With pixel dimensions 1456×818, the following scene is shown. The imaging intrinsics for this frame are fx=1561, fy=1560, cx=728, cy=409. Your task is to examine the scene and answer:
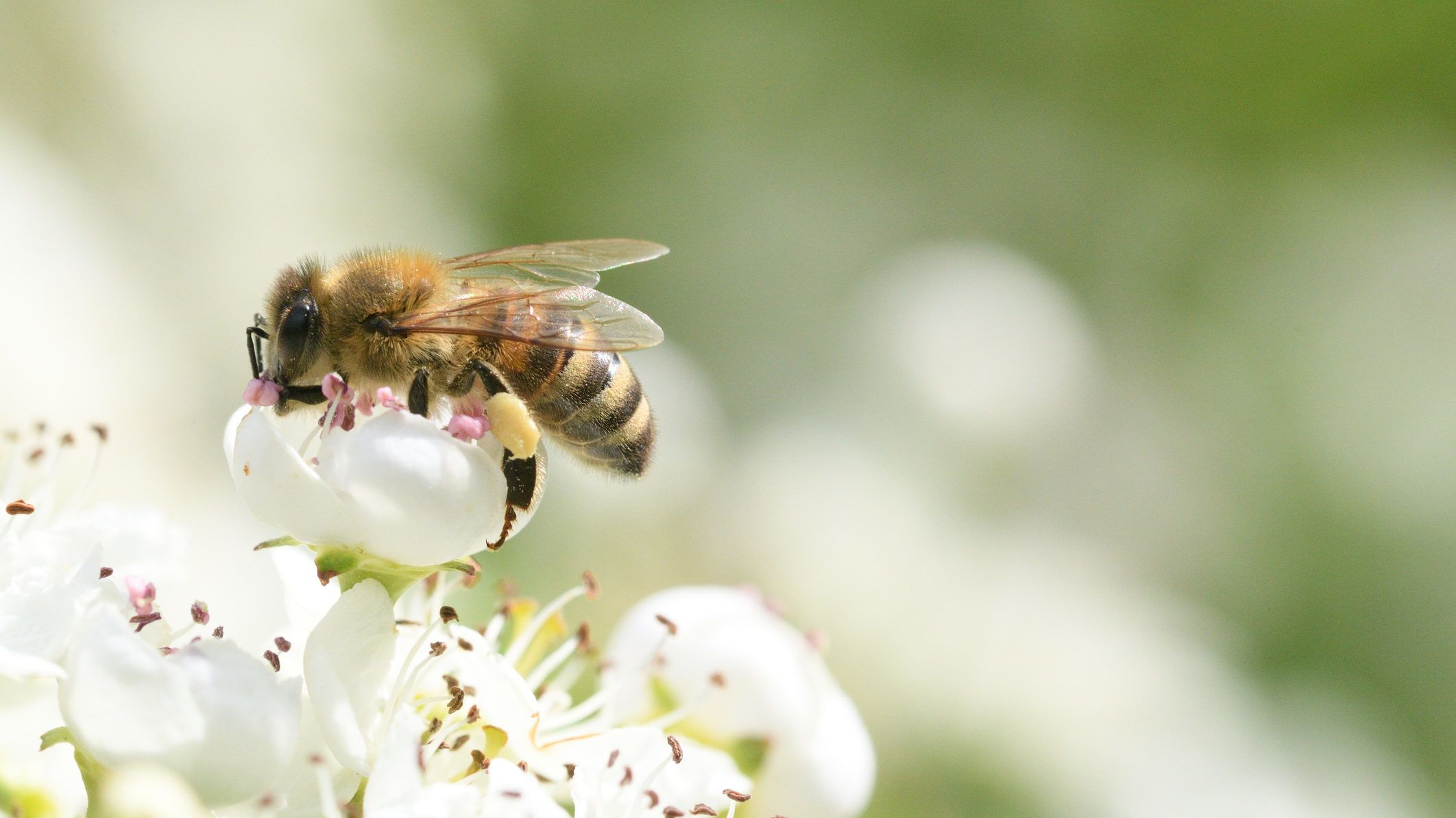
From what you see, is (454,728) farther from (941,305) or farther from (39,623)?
(941,305)

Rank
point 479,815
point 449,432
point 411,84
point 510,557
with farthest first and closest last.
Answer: point 411,84 → point 510,557 → point 449,432 → point 479,815

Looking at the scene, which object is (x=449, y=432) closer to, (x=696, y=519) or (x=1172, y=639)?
(x=696, y=519)

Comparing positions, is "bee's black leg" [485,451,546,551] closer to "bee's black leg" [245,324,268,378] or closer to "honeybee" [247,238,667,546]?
"honeybee" [247,238,667,546]

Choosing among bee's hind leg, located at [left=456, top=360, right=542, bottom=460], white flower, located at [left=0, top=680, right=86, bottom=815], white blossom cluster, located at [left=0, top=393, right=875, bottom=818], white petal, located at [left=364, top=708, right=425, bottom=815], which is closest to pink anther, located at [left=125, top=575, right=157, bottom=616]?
white blossom cluster, located at [left=0, top=393, right=875, bottom=818]

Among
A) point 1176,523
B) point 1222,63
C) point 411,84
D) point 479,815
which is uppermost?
point 1222,63

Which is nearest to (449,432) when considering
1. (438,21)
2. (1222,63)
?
(438,21)
